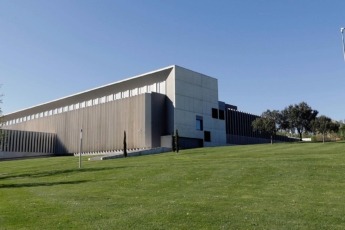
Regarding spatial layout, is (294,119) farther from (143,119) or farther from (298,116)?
(143,119)

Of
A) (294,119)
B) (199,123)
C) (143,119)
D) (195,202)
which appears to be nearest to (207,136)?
(199,123)

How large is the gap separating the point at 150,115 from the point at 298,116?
97.4 feet

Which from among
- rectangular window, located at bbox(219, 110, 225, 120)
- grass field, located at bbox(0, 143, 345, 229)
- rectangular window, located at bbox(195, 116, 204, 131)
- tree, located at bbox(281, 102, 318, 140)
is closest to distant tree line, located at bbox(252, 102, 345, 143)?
tree, located at bbox(281, 102, 318, 140)

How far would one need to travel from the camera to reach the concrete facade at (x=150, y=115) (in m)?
68.1

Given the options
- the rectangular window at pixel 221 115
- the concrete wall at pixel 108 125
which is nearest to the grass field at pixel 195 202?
the concrete wall at pixel 108 125

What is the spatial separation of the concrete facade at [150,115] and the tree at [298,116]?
12402mm

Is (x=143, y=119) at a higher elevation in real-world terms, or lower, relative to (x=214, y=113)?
lower

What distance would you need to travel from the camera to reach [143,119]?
6706 cm

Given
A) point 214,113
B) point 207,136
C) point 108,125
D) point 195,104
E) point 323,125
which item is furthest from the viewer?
point 214,113

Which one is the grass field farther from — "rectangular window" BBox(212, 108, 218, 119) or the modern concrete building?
"rectangular window" BBox(212, 108, 218, 119)

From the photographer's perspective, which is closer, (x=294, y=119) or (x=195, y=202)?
(x=195, y=202)

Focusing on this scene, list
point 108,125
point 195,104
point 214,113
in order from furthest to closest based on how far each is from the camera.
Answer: point 214,113, point 195,104, point 108,125

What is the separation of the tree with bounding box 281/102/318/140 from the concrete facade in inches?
488

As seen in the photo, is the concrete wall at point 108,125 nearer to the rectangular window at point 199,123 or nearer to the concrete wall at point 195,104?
the concrete wall at point 195,104
